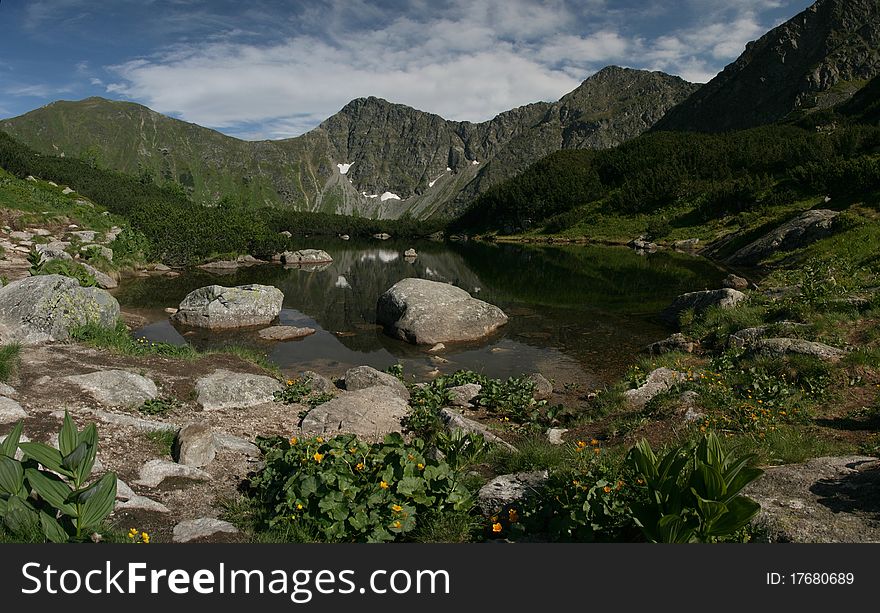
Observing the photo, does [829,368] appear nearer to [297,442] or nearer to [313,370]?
[297,442]

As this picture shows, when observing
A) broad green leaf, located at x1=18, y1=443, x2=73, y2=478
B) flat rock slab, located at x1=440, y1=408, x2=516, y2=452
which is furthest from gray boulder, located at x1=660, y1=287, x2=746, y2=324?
broad green leaf, located at x1=18, y1=443, x2=73, y2=478

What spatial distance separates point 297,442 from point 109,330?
1262 centimetres

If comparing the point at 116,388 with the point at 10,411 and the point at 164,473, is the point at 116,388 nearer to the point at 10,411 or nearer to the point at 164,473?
the point at 10,411

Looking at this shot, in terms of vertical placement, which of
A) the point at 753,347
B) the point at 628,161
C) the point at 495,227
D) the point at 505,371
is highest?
the point at 628,161

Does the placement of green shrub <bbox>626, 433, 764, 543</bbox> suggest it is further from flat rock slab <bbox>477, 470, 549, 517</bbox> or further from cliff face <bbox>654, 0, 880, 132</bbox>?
cliff face <bbox>654, 0, 880, 132</bbox>

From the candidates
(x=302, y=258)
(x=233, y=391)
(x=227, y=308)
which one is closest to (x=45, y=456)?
(x=233, y=391)

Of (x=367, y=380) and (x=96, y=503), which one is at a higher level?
(x=96, y=503)

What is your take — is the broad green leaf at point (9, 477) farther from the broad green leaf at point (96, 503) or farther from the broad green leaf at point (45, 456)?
the broad green leaf at point (96, 503)

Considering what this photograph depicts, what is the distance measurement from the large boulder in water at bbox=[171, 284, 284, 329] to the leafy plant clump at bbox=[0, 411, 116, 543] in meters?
21.0

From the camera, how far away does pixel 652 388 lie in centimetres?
1338

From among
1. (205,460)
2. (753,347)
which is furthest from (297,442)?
(753,347)

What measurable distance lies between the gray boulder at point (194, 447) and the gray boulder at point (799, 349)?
520 inches

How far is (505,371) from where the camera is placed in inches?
763

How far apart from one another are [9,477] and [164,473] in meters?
2.56
